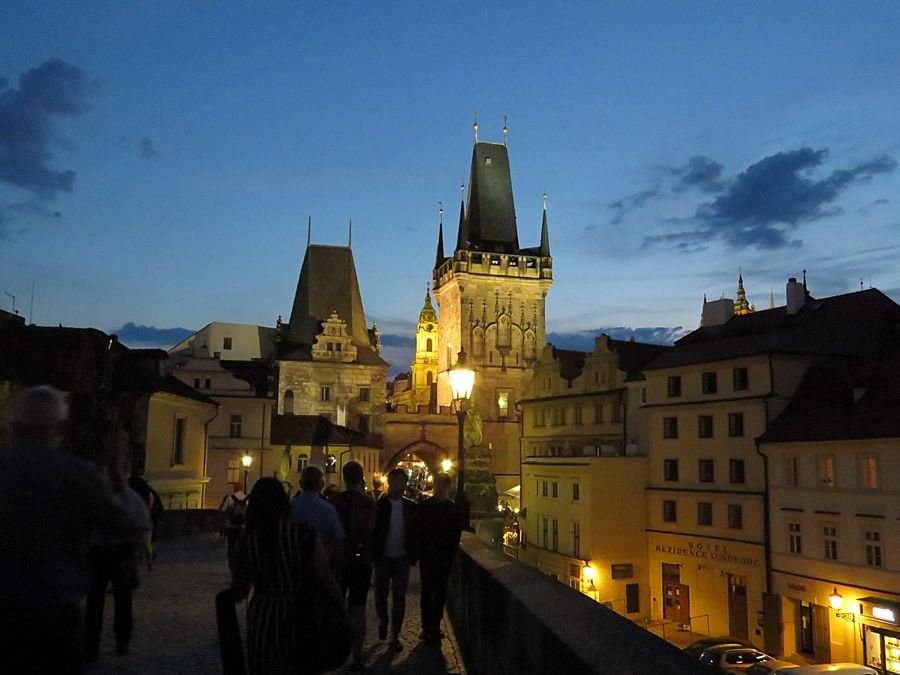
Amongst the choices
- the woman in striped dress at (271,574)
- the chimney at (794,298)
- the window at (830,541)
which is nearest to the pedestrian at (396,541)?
the woman in striped dress at (271,574)

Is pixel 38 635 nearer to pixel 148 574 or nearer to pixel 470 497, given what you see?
pixel 148 574

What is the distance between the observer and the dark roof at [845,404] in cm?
3303

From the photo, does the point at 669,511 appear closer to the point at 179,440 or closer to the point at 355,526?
the point at 179,440

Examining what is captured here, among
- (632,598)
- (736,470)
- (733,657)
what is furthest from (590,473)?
(733,657)

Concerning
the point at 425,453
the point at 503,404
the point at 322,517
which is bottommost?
the point at 322,517

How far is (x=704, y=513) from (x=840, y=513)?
7791 millimetres

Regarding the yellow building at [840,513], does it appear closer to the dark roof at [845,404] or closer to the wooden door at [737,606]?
the dark roof at [845,404]

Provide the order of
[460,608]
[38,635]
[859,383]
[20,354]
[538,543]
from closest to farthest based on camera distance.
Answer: [38,635] < [460,608] < [20,354] < [859,383] < [538,543]

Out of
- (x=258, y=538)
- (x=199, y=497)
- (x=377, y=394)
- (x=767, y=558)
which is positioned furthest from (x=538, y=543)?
(x=258, y=538)

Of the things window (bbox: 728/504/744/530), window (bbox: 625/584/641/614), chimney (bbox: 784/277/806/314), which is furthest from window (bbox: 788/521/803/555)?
chimney (bbox: 784/277/806/314)

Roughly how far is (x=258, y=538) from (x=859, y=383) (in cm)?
3478

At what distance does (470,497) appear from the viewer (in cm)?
1827

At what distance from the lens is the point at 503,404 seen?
82812mm

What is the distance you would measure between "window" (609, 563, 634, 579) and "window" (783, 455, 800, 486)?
9.19 metres
